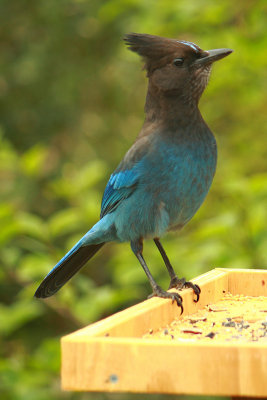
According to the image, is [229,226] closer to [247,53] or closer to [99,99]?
[247,53]

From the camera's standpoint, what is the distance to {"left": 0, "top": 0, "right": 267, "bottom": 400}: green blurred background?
15.3ft

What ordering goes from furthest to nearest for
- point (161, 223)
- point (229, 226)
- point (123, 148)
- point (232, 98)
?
point (123, 148), point (232, 98), point (229, 226), point (161, 223)

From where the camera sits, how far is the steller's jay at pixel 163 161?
3713 mm

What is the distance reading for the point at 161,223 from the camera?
375 cm

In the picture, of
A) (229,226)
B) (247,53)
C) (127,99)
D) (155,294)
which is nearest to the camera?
(155,294)

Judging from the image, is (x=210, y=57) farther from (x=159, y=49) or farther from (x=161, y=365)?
(x=161, y=365)

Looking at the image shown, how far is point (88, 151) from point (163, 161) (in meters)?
4.72

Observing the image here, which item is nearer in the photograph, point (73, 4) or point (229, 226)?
point (229, 226)

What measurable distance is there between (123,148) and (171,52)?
4197mm

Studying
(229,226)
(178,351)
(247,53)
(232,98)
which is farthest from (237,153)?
(178,351)

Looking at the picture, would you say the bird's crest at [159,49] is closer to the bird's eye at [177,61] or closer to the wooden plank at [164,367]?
the bird's eye at [177,61]

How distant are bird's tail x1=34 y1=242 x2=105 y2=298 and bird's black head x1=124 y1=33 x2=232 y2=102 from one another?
99 cm

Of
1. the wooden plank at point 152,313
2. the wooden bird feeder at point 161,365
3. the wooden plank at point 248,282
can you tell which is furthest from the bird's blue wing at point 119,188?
the wooden bird feeder at point 161,365

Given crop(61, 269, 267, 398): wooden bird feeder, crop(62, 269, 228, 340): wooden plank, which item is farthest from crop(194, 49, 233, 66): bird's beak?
crop(61, 269, 267, 398): wooden bird feeder
